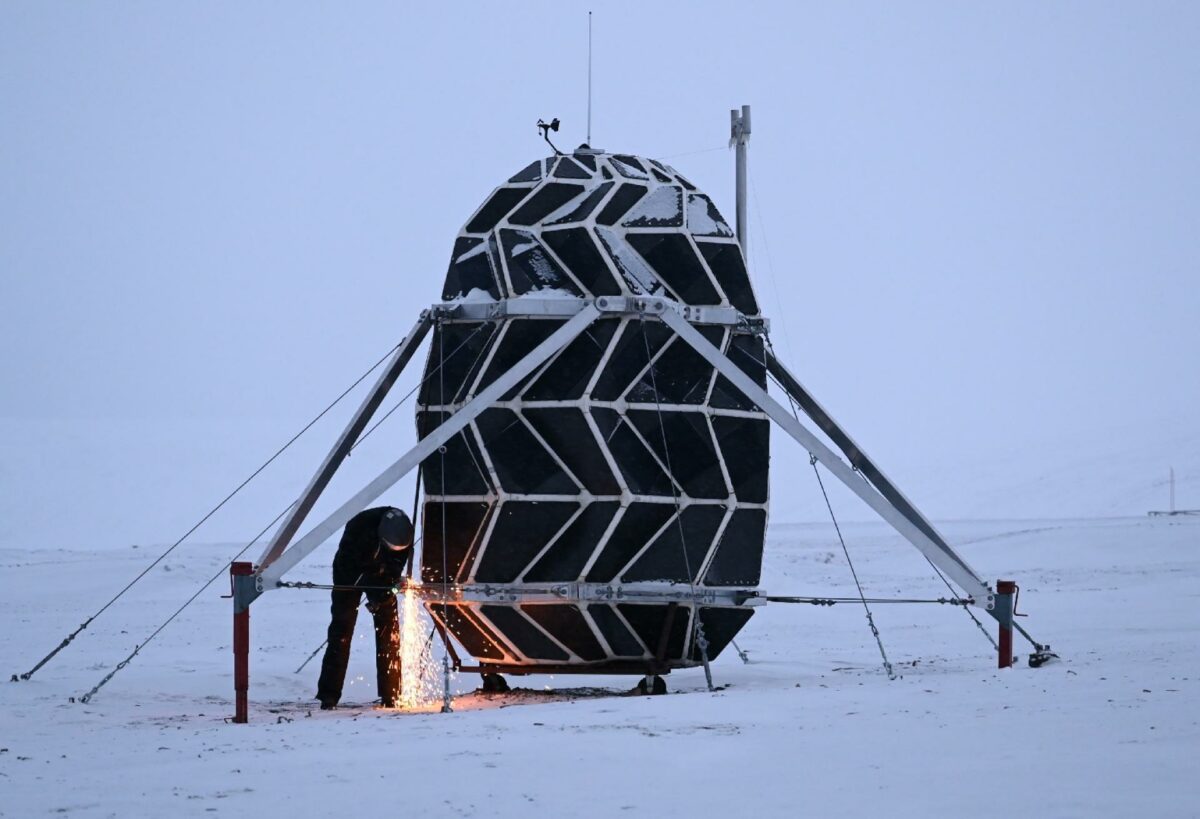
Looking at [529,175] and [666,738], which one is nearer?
[666,738]

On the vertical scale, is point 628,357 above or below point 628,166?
below

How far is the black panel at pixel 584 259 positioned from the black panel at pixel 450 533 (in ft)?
6.97

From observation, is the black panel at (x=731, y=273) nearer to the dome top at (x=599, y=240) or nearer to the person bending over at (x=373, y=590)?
the dome top at (x=599, y=240)

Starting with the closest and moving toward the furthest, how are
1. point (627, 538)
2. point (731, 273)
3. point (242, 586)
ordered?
1. point (242, 586)
2. point (627, 538)
3. point (731, 273)

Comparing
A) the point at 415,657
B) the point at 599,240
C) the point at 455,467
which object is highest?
the point at 599,240

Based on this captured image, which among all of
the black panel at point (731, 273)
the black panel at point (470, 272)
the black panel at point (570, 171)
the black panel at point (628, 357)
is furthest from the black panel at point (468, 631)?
the black panel at point (570, 171)

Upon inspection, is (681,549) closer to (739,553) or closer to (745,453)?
(739,553)

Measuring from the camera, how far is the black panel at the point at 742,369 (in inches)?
642

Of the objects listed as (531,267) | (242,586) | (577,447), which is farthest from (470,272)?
(242,586)

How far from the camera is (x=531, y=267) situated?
16141 millimetres

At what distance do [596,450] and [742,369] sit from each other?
173 centimetres

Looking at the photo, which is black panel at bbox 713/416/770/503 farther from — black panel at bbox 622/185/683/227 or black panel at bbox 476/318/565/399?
black panel at bbox 622/185/683/227

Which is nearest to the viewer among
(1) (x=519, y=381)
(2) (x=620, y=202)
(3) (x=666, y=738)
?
(3) (x=666, y=738)

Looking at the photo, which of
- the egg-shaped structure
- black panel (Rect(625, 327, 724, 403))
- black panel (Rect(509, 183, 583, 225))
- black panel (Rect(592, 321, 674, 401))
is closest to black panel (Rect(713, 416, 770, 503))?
the egg-shaped structure
